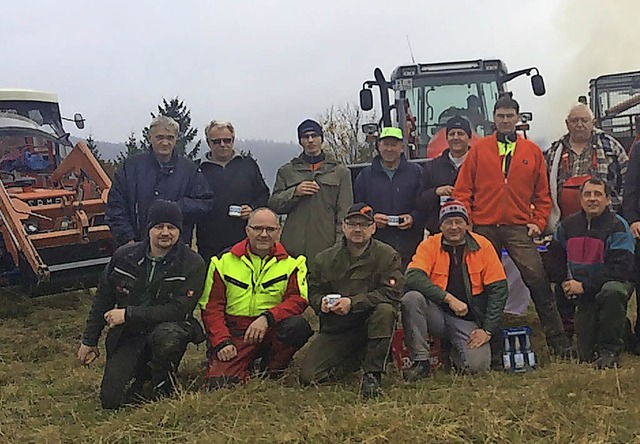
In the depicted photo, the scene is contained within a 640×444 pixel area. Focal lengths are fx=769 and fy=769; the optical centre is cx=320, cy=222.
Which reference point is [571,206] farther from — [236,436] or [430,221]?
[236,436]

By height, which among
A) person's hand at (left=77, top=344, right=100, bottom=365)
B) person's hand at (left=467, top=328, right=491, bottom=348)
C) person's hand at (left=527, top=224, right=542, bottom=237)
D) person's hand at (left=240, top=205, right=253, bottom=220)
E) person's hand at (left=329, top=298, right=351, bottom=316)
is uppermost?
person's hand at (left=240, top=205, right=253, bottom=220)

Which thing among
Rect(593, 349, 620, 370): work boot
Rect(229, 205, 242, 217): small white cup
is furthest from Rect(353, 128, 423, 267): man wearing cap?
Rect(593, 349, 620, 370): work boot

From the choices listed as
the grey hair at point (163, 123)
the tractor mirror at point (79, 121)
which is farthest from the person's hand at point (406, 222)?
the tractor mirror at point (79, 121)

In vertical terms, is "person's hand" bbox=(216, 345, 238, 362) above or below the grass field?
above

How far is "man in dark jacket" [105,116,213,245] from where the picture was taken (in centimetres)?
565

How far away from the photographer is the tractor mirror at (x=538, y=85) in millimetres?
9305

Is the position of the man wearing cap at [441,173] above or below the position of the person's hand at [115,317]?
above

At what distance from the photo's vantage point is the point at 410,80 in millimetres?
9977

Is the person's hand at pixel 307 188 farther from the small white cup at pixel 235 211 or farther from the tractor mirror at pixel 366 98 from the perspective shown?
the tractor mirror at pixel 366 98

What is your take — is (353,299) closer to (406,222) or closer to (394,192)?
(406,222)

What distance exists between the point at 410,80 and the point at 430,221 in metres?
4.44

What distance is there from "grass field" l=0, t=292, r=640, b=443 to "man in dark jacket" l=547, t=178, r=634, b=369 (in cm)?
25

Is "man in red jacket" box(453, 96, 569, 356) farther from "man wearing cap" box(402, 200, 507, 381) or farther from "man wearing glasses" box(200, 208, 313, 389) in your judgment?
"man wearing glasses" box(200, 208, 313, 389)

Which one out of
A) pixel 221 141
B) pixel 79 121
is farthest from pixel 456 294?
pixel 79 121
